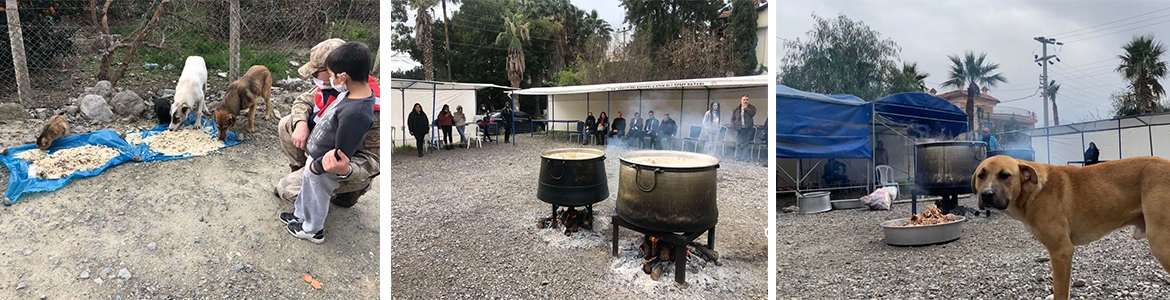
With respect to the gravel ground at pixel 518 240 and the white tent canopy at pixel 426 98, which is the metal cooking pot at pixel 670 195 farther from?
the white tent canopy at pixel 426 98

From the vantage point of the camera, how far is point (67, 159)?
2160 millimetres

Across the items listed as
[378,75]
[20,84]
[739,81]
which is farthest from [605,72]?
[20,84]

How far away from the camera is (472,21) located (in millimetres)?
2643

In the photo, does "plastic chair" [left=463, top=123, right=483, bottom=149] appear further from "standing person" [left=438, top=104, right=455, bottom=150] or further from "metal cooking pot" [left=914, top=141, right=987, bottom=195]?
"metal cooking pot" [left=914, top=141, right=987, bottom=195]

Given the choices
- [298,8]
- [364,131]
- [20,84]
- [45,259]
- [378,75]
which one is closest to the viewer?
[45,259]

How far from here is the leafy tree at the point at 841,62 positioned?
252cm

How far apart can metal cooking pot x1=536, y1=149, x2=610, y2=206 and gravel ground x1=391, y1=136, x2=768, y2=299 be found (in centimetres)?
12

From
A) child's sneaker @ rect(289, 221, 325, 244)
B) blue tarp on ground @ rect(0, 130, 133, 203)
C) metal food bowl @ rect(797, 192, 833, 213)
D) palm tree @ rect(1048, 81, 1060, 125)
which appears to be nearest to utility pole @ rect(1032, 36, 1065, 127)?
palm tree @ rect(1048, 81, 1060, 125)

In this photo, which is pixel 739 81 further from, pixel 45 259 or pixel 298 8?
pixel 45 259

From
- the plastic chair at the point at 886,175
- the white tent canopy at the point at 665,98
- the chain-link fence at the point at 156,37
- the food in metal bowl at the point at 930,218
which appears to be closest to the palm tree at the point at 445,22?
the chain-link fence at the point at 156,37

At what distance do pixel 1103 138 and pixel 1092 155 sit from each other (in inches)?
3.2

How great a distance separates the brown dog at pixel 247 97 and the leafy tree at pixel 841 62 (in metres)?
2.99

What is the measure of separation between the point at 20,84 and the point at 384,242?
2.25m

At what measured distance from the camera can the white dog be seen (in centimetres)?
250
